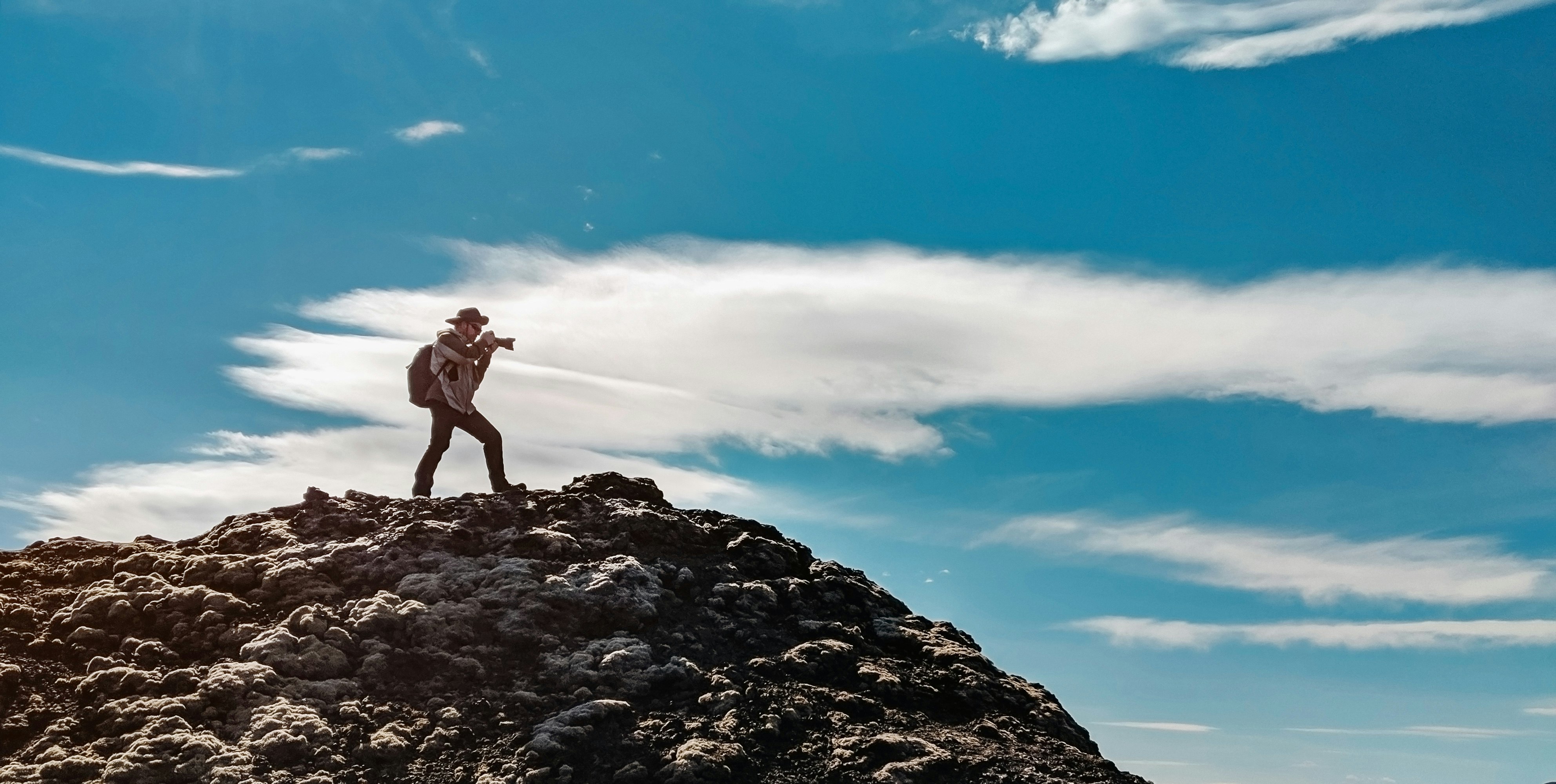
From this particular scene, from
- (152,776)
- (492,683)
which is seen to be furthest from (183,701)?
(492,683)

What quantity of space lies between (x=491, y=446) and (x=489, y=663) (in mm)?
5607

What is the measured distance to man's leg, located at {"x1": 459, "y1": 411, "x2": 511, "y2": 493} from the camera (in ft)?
64.2

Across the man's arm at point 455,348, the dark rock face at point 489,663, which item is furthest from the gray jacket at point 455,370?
the dark rock face at point 489,663

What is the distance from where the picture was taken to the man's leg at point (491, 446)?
64.2 ft

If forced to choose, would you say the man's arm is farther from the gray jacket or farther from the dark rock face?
the dark rock face

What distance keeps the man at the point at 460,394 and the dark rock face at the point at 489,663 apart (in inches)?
41.5

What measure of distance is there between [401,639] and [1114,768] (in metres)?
9.37

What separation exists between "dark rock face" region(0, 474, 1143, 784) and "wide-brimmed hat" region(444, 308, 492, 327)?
10.4ft

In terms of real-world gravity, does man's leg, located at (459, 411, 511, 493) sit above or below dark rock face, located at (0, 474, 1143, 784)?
above

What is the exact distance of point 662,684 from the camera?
1472 centimetres

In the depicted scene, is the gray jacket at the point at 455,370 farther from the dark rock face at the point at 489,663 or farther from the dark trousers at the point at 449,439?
the dark rock face at the point at 489,663

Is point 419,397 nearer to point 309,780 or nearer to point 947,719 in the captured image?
point 309,780

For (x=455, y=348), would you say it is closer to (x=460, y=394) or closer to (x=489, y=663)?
(x=460, y=394)

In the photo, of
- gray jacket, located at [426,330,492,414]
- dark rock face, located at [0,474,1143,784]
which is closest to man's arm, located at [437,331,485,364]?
gray jacket, located at [426,330,492,414]
